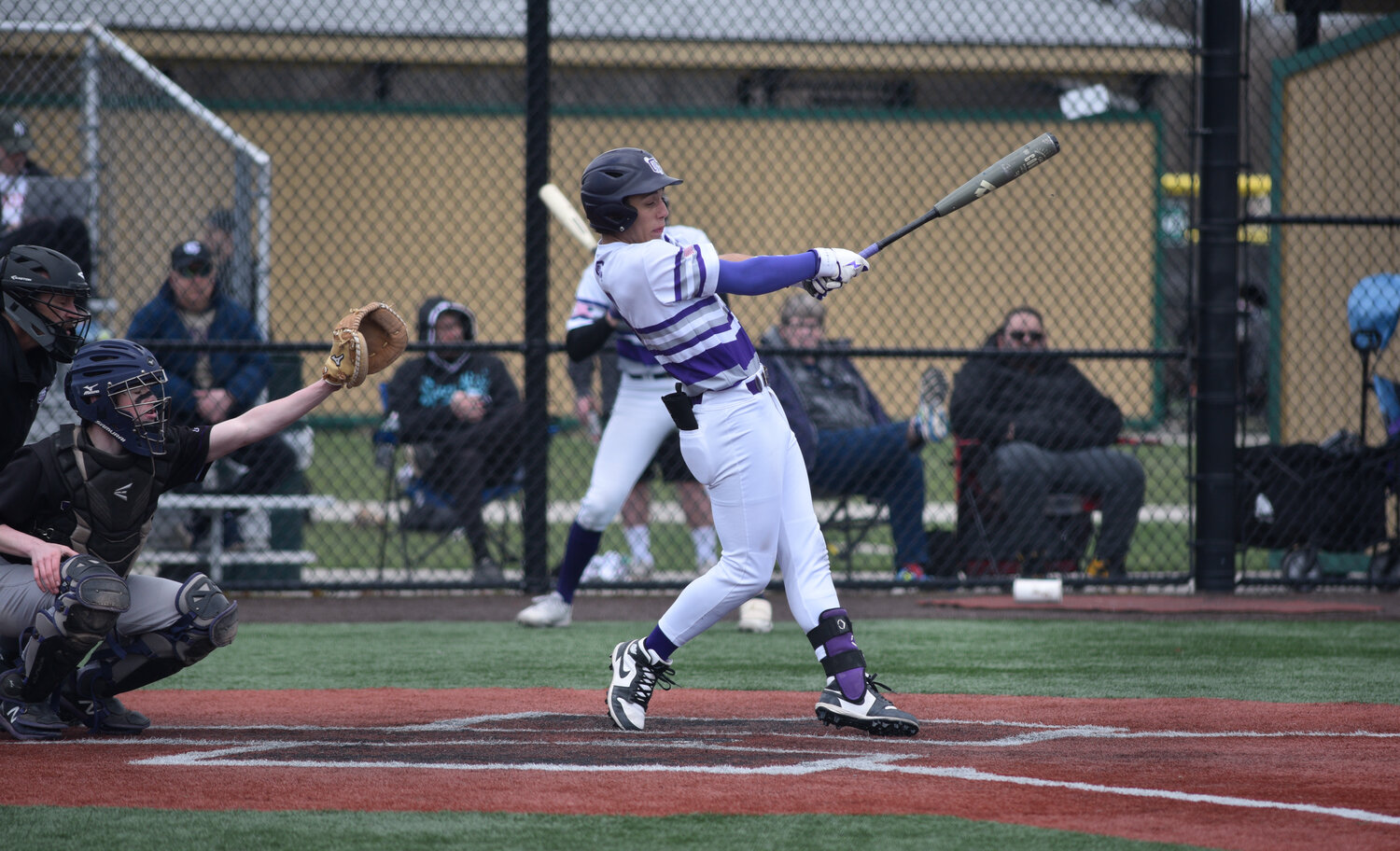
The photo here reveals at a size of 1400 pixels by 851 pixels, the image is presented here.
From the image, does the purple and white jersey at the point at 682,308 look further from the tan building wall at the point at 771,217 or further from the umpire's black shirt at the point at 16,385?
the tan building wall at the point at 771,217

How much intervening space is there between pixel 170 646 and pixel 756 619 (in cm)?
306

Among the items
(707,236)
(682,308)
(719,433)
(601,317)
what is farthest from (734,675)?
(707,236)

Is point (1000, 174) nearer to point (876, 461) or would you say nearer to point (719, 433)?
point (719, 433)

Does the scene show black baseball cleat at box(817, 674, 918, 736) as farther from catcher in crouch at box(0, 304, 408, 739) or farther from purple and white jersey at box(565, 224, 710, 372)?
purple and white jersey at box(565, 224, 710, 372)

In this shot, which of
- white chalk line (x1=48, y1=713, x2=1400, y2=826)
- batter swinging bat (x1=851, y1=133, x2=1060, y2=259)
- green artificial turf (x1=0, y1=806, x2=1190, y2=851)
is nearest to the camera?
green artificial turf (x1=0, y1=806, x2=1190, y2=851)

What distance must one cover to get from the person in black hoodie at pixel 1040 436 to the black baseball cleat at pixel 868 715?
378cm

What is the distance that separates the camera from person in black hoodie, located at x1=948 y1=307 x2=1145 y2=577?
25.5 feet

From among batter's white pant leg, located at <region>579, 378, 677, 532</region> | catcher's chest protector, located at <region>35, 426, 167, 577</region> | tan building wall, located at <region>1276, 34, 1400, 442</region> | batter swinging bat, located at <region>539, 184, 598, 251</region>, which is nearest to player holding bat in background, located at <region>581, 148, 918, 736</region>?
catcher's chest protector, located at <region>35, 426, 167, 577</region>

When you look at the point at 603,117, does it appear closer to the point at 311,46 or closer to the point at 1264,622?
the point at 311,46

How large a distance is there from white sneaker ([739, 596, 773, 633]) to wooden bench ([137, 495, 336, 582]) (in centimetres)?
237

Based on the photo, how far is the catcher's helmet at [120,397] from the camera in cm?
414

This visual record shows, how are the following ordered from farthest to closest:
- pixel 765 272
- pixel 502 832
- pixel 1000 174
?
pixel 1000 174 < pixel 765 272 < pixel 502 832

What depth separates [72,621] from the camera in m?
3.98

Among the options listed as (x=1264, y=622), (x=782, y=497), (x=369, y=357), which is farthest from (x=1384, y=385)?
(x=369, y=357)
